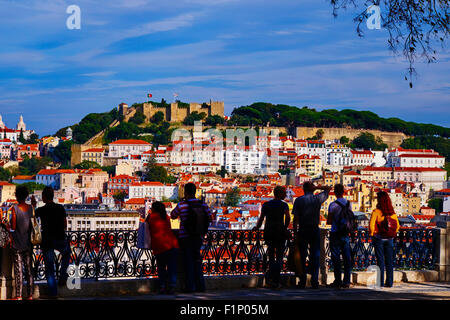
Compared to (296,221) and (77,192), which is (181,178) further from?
(296,221)

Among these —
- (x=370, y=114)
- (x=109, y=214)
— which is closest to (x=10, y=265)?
(x=109, y=214)

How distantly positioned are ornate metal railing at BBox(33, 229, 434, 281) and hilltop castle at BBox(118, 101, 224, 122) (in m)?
92.8

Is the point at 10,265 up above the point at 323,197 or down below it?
below

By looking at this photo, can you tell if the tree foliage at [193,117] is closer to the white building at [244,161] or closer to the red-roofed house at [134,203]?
the white building at [244,161]

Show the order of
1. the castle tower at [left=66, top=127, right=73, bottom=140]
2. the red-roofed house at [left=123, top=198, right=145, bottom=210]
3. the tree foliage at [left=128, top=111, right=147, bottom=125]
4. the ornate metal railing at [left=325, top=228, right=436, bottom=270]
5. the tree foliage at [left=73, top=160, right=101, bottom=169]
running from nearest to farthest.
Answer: the ornate metal railing at [left=325, top=228, right=436, bottom=270]
the red-roofed house at [left=123, top=198, right=145, bottom=210]
the tree foliage at [left=73, top=160, right=101, bottom=169]
the tree foliage at [left=128, top=111, right=147, bottom=125]
the castle tower at [left=66, top=127, right=73, bottom=140]

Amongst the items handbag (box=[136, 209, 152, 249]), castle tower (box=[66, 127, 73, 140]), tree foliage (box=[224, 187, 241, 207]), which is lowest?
tree foliage (box=[224, 187, 241, 207])

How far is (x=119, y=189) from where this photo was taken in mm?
73062

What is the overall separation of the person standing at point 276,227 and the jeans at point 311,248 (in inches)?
6.5

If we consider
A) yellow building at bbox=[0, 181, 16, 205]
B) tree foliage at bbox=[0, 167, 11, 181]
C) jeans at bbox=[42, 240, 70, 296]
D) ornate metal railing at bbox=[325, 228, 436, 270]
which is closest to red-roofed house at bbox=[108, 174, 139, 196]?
yellow building at bbox=[0, 181, 16, 205]

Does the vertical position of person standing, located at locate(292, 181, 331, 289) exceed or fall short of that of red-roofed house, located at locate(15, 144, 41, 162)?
it falls short

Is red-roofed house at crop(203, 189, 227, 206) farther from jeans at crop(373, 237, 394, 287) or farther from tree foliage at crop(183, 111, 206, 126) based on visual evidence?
jeans at crop(373, 237, 394, 287)

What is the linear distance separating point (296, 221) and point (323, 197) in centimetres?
33

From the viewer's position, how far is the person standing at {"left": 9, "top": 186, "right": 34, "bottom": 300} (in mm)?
6285

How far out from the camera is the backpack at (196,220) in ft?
22.2
